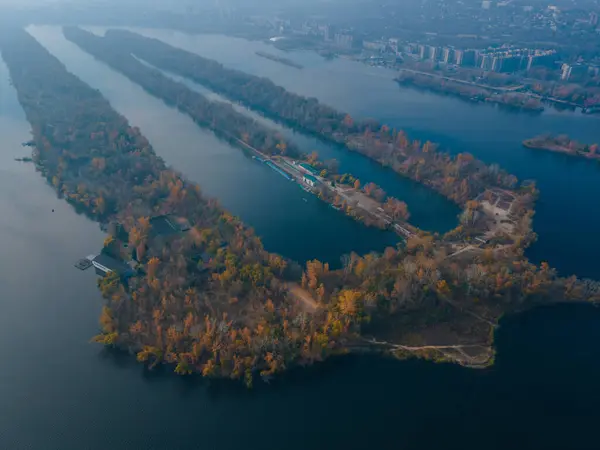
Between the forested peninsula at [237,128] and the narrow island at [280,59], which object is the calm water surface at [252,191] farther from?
the narrow island at [280,59]

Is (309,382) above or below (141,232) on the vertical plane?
below

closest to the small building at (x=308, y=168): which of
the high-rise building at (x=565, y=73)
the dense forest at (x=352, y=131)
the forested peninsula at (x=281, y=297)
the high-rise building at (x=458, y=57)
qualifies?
the dense forest at (x=352, y=131)

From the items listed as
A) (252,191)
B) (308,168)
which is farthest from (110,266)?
(308,168)

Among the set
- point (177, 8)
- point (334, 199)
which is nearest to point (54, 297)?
point (334, 199)

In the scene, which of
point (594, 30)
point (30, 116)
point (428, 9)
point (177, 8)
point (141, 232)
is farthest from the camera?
point (177, 8)

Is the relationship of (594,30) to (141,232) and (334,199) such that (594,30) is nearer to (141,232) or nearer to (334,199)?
(334,199)

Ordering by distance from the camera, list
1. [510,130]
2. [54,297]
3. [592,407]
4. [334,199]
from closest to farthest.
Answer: [592,407], [54,297], [334,199], [510,130]

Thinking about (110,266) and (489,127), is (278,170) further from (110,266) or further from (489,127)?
(489,127)

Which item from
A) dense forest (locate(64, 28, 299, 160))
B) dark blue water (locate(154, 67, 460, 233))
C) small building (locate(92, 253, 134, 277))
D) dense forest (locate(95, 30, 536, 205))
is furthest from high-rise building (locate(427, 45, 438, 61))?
small building (locate(92, 253, 134, 277))
